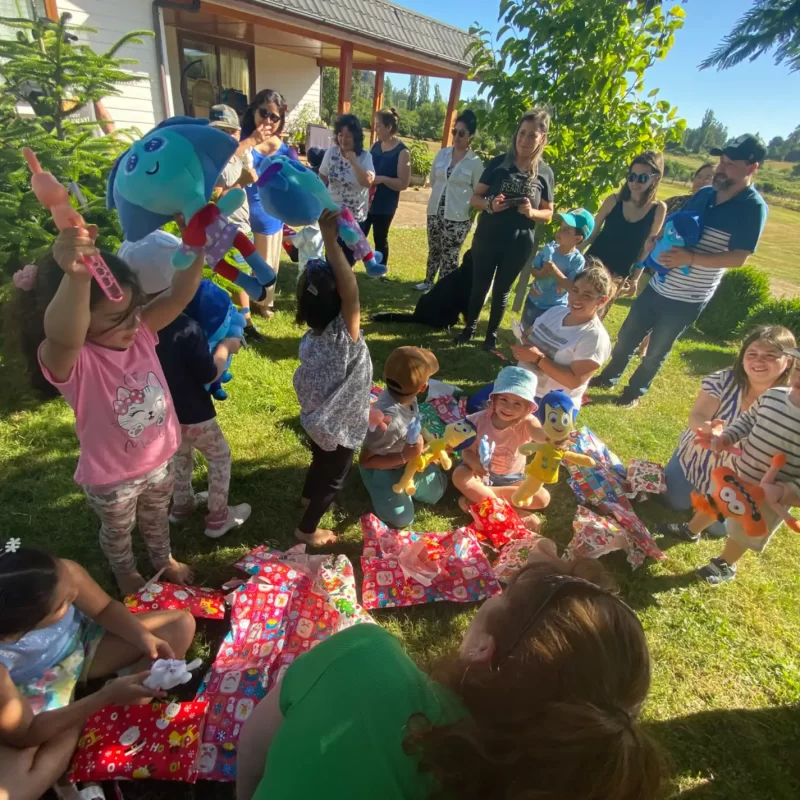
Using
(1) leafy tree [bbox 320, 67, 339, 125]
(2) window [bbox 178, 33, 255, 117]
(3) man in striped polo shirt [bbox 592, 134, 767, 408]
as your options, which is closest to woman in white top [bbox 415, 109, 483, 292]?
(3) man in striped polo shirt [bbox 592, 134, 767, 408]

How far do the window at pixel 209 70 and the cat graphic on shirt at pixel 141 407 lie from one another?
32.8 ft

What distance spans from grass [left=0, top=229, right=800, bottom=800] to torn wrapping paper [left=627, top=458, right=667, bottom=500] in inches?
4.2

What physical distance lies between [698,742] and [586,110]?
4698 mm

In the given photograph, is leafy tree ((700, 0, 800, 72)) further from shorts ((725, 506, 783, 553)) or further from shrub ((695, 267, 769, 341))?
shorts ((725, 506, 783, 553))

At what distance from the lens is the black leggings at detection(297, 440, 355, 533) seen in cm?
246

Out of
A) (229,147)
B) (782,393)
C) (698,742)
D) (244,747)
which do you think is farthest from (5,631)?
(782,393)

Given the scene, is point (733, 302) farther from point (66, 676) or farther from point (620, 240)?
point (66, 676)

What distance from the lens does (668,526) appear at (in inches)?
125

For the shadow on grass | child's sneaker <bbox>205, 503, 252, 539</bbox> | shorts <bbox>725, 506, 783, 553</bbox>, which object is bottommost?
the shadow on grass

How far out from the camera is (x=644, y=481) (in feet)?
11.4

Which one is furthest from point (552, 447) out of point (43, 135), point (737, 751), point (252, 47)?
point (252, 47)

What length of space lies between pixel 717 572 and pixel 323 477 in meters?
2.32

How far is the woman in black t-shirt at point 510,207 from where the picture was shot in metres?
4.01

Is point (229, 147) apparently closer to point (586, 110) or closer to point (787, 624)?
point (787, 624)
